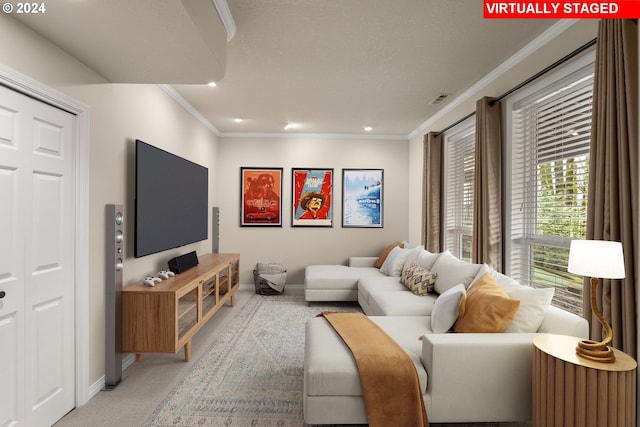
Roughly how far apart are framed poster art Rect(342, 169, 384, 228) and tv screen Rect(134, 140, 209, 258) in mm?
2411

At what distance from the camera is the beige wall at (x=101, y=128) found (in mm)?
2023

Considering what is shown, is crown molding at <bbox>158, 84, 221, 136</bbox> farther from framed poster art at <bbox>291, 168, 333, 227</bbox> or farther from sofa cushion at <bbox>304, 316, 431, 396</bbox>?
sofa cushion at <bbox>304, 316, 431, 396</bbox>

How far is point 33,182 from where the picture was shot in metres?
2.08

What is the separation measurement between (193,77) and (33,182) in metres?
1.27

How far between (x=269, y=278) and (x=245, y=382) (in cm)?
287

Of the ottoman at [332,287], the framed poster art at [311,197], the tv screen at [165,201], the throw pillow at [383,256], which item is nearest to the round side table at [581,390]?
the tv screen at [165,201]

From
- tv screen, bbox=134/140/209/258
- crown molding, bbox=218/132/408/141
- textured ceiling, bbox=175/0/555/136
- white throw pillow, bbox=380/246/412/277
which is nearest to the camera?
textured ceiling, bbox=175/0/555/136

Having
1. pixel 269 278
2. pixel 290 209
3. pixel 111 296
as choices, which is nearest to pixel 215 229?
pixel 269 278

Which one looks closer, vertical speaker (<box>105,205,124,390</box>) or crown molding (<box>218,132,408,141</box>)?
vertical speaker (<box>105,205,124,390</box>)

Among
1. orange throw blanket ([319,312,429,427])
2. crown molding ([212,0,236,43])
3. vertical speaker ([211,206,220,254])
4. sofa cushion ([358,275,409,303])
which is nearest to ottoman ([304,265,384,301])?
sofa cushion ([358,275,409,303])

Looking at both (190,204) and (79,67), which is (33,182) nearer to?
(79,67)

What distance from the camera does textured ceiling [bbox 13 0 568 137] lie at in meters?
1.96

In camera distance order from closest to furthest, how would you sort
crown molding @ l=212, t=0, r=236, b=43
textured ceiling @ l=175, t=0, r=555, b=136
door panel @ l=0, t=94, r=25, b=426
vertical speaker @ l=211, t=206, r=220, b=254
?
door panel @ l=0, t=94, r=25, b=426 → crown molding @ l=212, t=0, r=236, b=43 → textured ceiling @ l=175, t=0, r=555, b=136 → vertical speaker @ l=211, t=206, r=220, b=254

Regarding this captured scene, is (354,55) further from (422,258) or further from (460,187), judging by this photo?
(422,258)
